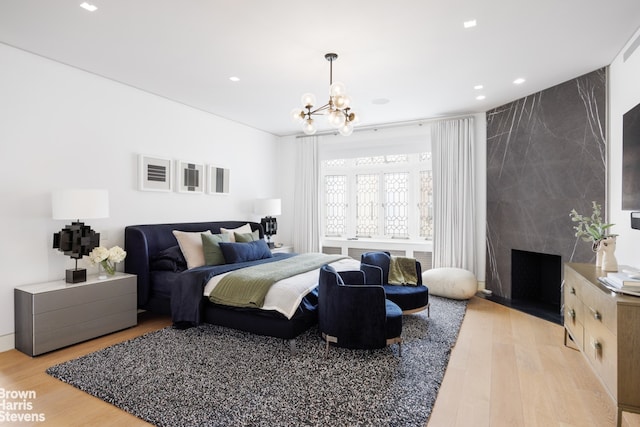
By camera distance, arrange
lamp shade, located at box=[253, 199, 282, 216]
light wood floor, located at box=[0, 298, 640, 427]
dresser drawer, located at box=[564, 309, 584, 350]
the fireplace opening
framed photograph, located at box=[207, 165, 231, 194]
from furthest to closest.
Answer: lamp shade, located at box=[253, 199, 282, 216] < framed photograph, located at box=[207, 165, 231, 194] < the fireplace opening < dresser drawer, located at box=[564, 309, 584, 350] < light wood floor, located at box=[0, 298, 640, 427]

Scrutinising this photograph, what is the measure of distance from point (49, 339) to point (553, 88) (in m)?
5.93

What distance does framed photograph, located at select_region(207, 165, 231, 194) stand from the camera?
510 centimetres

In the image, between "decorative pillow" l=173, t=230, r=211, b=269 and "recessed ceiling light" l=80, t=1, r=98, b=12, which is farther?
"decorative pillow" l=173, t=230, r=211, b=269

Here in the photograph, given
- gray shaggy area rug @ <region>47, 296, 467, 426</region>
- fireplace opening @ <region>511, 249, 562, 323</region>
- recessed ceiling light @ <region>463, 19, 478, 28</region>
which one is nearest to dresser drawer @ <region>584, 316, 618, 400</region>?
gray shaggy area rug @ <region>47, 296, 467, 426</region>

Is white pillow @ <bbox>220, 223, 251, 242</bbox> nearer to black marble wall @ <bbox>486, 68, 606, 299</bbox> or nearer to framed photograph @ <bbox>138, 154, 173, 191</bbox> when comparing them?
framed photograph @ <bbox>138, 154, 173, 191</bbox>

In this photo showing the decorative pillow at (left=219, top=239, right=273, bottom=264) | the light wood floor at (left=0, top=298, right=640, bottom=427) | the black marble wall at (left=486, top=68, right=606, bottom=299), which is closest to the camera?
the light wood floor at (left=0, top=298, right=640, bottom=427)

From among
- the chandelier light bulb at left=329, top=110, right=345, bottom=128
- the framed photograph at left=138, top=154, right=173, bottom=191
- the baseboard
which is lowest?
the baseboard

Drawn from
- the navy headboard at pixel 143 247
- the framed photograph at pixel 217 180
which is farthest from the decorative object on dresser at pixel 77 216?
the framed photograph at pixel 217 180

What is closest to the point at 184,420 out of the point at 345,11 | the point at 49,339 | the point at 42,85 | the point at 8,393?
the point at 8,393

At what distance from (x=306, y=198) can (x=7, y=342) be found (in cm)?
453

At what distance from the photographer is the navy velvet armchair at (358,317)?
272cm

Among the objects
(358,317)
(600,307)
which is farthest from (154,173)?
(600,307)

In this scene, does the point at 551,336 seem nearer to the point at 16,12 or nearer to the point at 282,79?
the point at 282,79

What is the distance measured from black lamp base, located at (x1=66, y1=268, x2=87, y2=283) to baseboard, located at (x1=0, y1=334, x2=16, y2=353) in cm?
62
